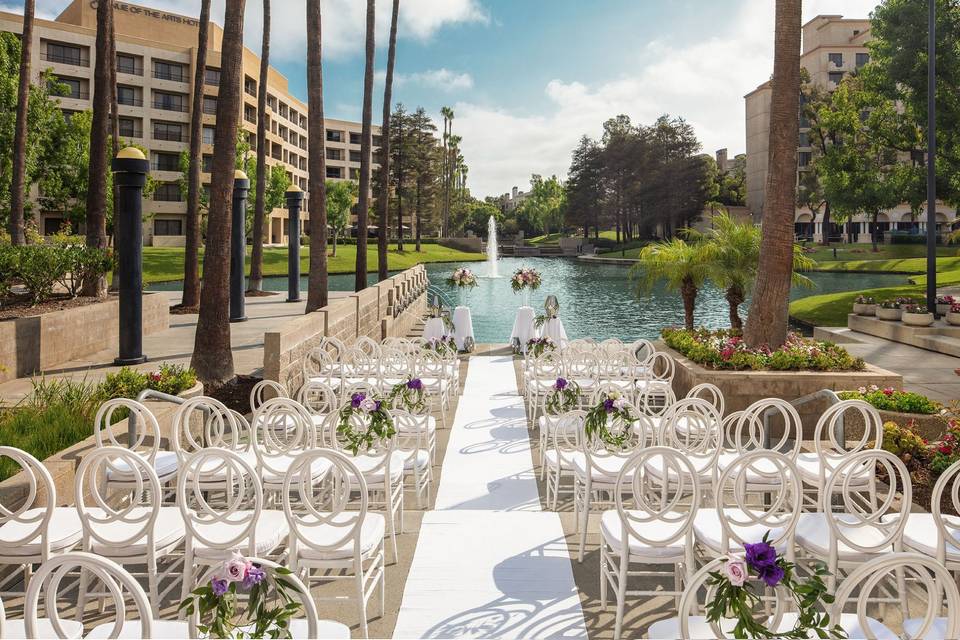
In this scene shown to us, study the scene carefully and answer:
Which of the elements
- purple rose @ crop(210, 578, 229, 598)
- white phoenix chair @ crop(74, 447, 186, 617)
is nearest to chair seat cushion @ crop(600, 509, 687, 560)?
purple rose @ crop(210, 578, 229, 598)

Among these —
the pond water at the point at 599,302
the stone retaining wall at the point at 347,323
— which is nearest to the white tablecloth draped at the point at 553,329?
the pond water at the point at 599,302

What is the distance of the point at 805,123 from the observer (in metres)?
81.7

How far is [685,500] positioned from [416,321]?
2135 centimetres

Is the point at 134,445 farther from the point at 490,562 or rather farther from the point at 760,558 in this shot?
the point at 760,558

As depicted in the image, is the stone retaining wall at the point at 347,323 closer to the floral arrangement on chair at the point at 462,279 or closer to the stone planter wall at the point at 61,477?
the floral arrangement on chair at the point at 462,279

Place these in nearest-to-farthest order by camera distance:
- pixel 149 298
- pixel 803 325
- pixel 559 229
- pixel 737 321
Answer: pixel 737 321
pixel 149 298
pixel 803 325
pixel 559 229

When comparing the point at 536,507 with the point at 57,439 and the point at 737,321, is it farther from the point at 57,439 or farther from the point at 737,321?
the point at 737,321

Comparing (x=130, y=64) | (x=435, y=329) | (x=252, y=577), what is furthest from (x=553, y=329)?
(x=130, y=64)

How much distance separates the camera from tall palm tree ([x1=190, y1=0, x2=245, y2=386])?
37.3 ft

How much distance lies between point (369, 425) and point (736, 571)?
13.5 feet

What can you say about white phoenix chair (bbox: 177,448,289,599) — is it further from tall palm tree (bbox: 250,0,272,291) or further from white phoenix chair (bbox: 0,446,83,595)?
tall palm tree (bbox: 250,0,272,291)

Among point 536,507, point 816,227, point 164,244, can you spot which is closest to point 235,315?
point 536,507

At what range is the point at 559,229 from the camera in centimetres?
14025

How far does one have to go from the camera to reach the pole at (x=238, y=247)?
19750mm
